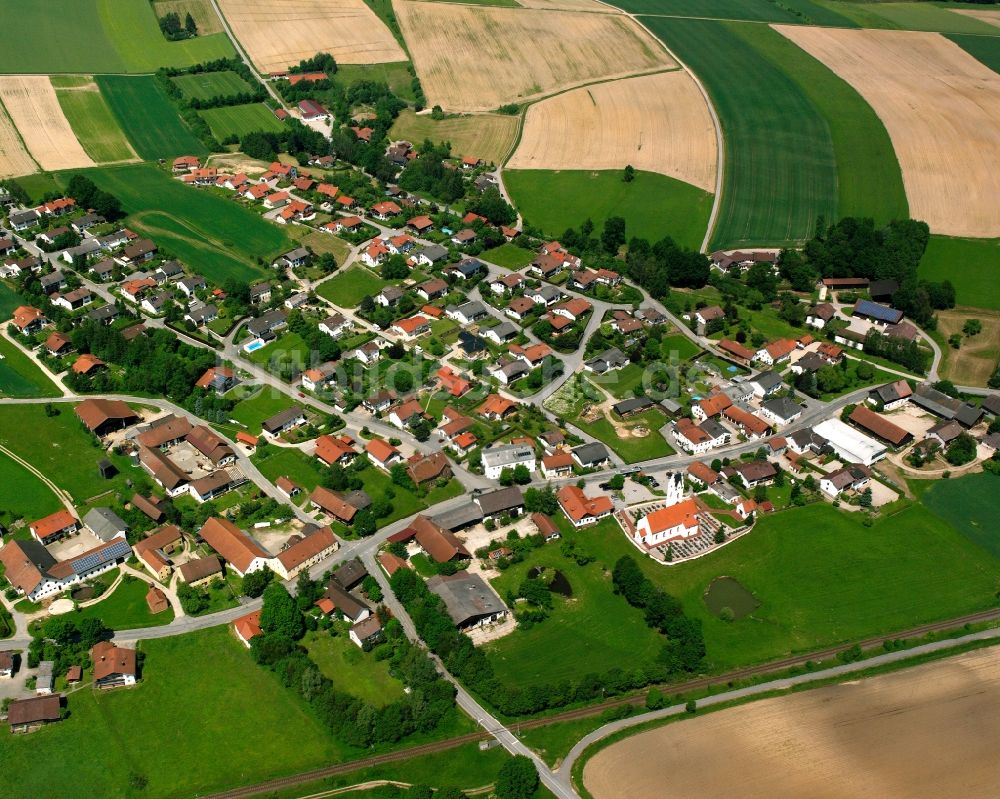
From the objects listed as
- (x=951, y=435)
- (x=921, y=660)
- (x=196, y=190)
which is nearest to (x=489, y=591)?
(x=921, y=660)

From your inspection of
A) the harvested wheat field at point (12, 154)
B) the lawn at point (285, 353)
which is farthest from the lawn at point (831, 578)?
the harvested wheat field at point (12, 154)

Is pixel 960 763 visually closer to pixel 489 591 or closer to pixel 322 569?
pixel 489 591

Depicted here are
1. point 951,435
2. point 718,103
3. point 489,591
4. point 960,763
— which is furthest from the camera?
point 718,103

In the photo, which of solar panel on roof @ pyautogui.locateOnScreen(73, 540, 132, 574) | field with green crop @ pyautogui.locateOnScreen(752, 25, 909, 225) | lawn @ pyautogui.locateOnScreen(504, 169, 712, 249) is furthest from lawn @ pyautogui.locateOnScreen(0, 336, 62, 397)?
field with green crop @ pyautogui.locateOnScreen(752, 25, 909, 225)

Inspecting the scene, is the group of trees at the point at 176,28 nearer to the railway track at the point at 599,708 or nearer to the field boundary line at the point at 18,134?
the field boundary line at the point at 18,134

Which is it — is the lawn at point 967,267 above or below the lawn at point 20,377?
above

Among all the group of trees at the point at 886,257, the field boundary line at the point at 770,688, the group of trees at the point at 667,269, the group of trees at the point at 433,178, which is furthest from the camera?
the group of trees at the point at 433,178
